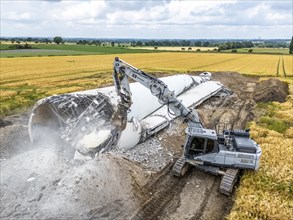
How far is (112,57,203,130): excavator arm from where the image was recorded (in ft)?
43.7

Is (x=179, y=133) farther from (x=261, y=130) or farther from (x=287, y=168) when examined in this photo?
(x=287, y=168)

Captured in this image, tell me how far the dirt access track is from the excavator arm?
91.5 inches

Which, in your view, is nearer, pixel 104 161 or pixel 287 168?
pixel 104 161

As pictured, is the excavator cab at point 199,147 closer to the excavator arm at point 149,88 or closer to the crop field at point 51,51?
the excavator arm at point 149,88

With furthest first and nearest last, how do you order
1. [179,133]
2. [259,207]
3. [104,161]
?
[179,133]
[104,161]
[259,207]

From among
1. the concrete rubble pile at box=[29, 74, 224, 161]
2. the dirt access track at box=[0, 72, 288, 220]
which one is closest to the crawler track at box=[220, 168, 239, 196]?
the dirt access track at box=[0, 72, 288, 220]

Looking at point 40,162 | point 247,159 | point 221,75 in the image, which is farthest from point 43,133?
point 221,75

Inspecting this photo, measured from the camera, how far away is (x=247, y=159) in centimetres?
1273

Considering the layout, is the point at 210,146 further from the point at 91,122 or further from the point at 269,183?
the point at 91,122

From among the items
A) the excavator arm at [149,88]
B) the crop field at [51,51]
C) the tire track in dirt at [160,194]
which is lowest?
the crop field at [51,51]

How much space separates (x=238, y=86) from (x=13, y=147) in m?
28.0

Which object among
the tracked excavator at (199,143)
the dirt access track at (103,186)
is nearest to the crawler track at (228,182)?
the tracked excavator at (199,143)

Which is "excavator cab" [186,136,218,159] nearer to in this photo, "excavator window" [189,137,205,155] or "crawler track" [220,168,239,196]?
"excavator window" [189,137,205,155]

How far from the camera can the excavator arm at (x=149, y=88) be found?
13312mm
